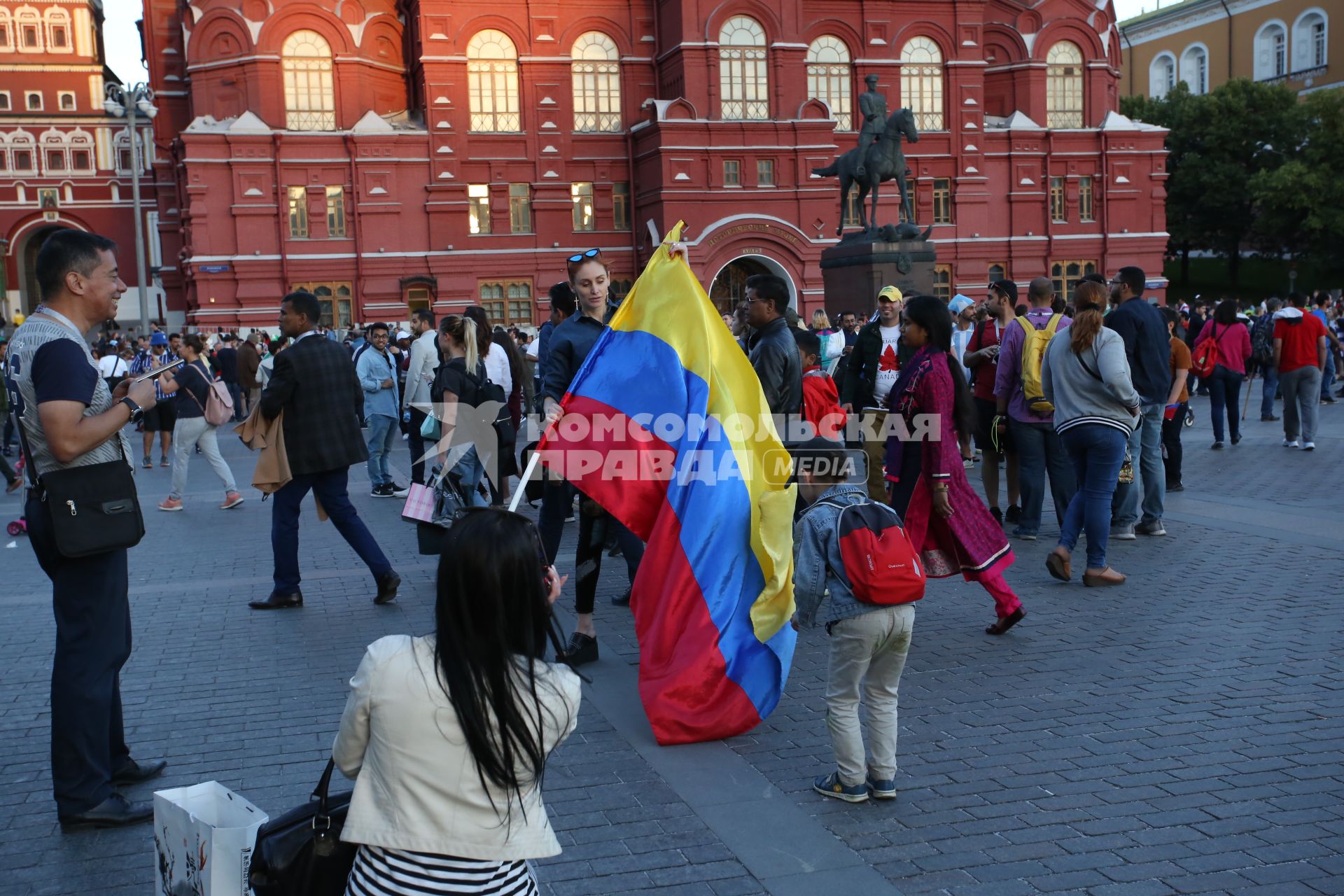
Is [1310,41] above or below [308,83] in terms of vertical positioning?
above

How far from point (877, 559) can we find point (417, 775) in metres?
2.19

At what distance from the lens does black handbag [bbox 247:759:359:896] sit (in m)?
2.90

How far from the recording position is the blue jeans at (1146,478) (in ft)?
32.1

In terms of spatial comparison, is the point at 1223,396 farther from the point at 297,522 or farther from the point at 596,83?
the point at 596,83

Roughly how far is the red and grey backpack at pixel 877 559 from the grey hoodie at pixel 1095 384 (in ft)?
12.9

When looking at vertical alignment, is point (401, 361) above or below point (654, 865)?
above

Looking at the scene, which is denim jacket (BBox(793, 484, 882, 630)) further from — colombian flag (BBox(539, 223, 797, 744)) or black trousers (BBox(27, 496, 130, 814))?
black trousers (BBox(27, 496, 130, 814))

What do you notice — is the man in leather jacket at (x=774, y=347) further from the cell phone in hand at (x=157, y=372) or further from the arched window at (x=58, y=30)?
the arched window at (x=58, y=30)

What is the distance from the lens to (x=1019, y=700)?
19.3 ft

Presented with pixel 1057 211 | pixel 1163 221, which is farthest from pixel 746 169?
→ pixel 1163 221

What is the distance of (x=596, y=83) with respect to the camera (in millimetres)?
41781

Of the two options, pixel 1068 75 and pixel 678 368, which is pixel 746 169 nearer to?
pixel 1068 75

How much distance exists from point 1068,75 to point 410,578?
142 ft

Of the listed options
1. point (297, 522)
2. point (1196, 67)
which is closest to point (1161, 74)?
point (1196, 67)
